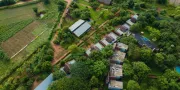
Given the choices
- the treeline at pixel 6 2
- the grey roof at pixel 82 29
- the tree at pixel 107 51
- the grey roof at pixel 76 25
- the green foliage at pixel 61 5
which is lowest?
the tree at pixel 107 51

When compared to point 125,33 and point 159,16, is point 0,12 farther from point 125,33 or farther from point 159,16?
point 159,16

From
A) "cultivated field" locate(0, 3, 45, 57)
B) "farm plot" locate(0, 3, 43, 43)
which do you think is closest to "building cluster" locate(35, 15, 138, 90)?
"cultivated field" locate(0, 3, 45, 57)

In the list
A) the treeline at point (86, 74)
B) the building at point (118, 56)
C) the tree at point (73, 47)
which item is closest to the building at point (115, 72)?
the treeline at point (86, 74)

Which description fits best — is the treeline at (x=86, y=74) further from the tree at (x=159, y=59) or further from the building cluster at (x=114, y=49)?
the tree at (x=159, y=59)

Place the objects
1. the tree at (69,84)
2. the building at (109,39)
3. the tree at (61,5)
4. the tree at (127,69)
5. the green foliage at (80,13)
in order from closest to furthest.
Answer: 1. the tree at (69,84)
2. the tree at (127,69)
3. the building at (109,39)
4. the green foliage at (80,13)
5. the tree at (61,5)

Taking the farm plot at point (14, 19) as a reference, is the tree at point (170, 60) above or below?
below

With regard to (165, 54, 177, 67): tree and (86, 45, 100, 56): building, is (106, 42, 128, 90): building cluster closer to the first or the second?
(86, 45, 100, 56): building

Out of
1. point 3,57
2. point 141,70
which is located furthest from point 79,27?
point 141,70

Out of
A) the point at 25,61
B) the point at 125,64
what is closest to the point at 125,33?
the point at 125,64
